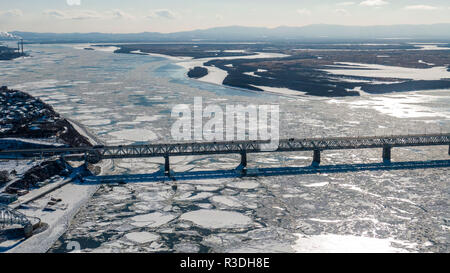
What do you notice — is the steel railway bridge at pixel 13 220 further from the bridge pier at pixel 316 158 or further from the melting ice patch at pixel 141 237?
the bridge pier at pixel 316 158

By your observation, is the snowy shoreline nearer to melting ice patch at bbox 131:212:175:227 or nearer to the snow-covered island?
the snow-covered island

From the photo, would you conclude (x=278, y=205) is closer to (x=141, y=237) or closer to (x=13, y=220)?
(x=141, y=237)

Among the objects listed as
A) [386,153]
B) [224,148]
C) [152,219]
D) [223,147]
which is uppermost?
[223,147]

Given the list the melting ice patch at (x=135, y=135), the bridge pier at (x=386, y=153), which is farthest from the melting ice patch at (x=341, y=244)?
the melting ice patch at (x=135, y=135)

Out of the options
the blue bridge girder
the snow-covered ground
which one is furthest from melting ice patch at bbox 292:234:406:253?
the snow-covered ground

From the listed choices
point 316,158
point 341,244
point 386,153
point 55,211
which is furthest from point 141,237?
point 386,153

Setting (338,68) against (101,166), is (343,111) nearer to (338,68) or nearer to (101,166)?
(101,166)
